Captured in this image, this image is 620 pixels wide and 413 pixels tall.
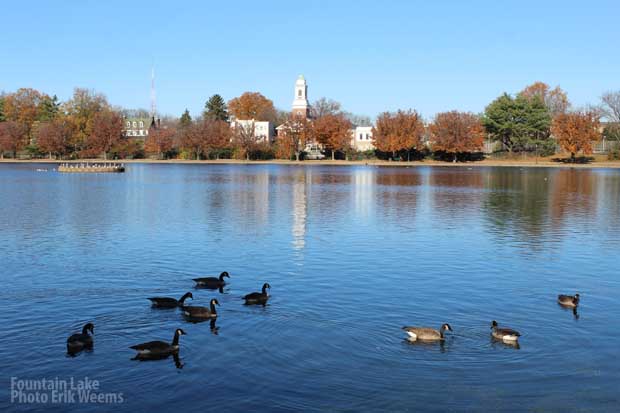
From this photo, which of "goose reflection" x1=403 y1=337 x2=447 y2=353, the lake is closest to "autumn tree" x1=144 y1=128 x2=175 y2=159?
the lake

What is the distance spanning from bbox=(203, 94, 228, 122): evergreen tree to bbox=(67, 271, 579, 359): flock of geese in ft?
451

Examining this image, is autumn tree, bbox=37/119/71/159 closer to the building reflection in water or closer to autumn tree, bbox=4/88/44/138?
autumn tree, bbox=4/88/44/138

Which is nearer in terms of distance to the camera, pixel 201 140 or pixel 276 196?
pixel 276 196

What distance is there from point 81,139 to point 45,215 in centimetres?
10948

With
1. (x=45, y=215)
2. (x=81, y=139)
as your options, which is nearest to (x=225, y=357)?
A: (x=45, y=215)

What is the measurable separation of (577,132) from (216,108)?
84716mm

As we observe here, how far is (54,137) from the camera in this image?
5231 inches

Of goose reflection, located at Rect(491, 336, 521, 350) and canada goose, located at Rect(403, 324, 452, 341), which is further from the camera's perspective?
canada goose, located at Rect(403, 324, 452, 341)

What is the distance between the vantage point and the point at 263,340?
14.9 meters

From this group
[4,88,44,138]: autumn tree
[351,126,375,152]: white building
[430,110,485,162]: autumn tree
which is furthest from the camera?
[351,126,375,152]: white building

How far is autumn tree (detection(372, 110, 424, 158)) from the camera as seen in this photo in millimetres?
127188

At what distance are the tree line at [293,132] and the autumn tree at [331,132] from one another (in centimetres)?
22

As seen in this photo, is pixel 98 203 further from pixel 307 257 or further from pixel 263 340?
pixel 263 340

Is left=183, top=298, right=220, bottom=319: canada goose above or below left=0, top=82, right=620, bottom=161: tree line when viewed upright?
below
